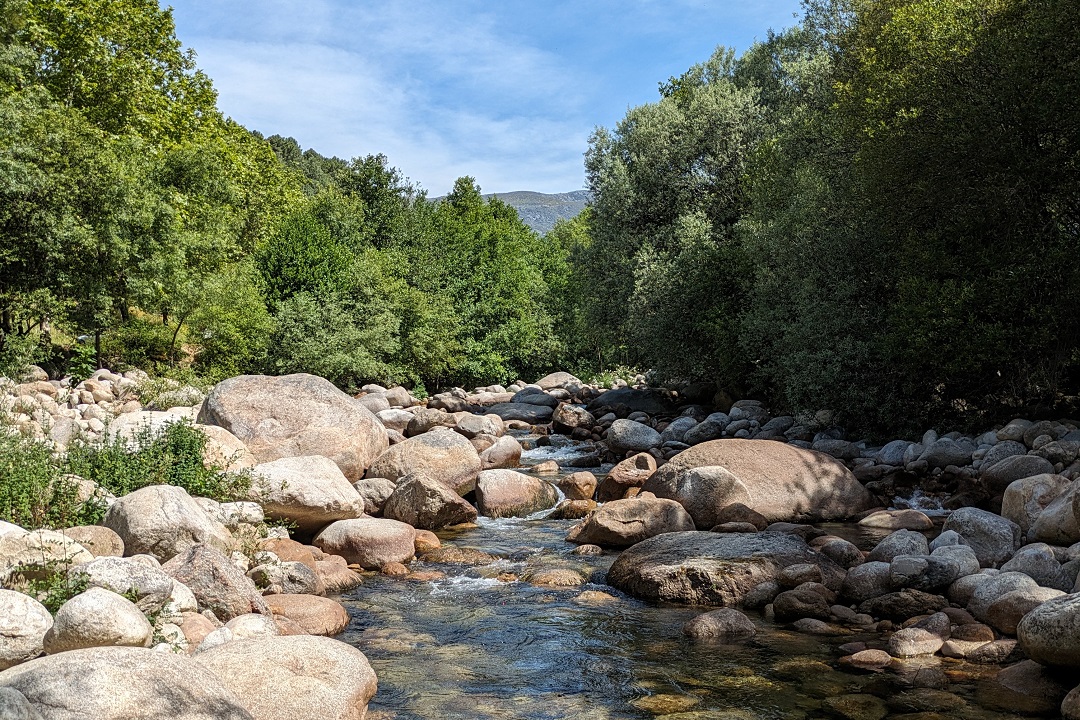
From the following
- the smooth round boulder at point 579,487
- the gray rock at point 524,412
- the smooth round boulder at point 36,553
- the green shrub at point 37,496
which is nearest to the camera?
the smooth round boulder at point 36,553

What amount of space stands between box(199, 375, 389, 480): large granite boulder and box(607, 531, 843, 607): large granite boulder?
6556 mm

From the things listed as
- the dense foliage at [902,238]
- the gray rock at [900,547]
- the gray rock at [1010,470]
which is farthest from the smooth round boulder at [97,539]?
the dense foliage at [902,238]

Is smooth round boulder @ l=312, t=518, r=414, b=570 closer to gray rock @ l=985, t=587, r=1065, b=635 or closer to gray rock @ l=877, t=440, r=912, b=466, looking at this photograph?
gray rock @ l=985, t=587, r=1065, b=635

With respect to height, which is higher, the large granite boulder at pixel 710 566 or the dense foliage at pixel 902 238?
the dense foliage at pixel 902 238

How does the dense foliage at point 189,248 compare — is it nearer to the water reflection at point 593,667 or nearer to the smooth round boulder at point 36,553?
the smooth round boulder at point 36,553

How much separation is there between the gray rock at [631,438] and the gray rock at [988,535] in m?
10.7

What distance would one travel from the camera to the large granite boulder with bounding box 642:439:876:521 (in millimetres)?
13945

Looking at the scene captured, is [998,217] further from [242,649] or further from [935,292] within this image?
[242,649]

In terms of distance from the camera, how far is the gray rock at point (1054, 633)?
6.94 m

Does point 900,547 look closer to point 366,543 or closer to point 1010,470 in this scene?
point 1010,470

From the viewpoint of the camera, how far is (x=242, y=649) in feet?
22.4

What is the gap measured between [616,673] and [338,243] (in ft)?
97.9

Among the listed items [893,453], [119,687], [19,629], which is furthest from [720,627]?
[893,453]

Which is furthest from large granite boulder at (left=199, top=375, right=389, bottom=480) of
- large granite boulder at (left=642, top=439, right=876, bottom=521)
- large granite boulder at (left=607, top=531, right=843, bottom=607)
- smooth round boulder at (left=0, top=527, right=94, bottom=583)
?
smooth round boulder at (left=0, top=527, right=94, bottom=583)
